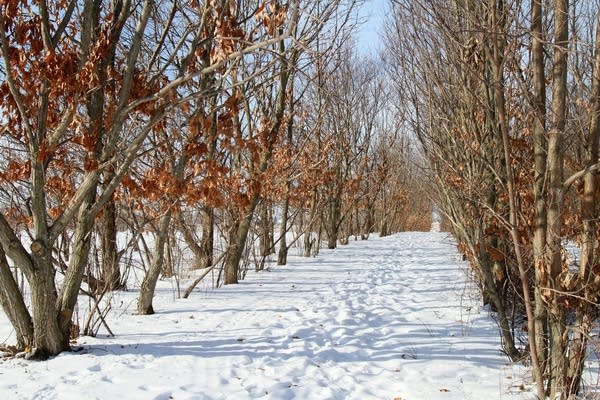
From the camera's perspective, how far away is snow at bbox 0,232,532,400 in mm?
3482

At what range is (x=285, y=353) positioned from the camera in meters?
4.36

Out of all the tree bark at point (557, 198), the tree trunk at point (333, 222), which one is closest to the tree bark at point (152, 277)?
the tree bark at point (557, 198)

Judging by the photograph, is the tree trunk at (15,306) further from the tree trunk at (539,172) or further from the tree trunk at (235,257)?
the tree trunk at (235,257)

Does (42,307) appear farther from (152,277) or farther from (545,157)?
(545,157)

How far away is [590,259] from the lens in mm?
3209

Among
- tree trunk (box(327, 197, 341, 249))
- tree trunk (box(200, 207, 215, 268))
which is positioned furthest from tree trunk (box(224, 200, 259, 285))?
tree trunk (box(327, 197, 341, 249))

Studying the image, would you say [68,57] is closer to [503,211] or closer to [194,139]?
[194,139]

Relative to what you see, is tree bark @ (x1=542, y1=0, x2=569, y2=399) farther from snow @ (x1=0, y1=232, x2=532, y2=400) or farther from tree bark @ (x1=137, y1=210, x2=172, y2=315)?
tree bark @ (x1=137, y1=210, x2=172, y2=315)

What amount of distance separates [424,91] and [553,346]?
8.87ft

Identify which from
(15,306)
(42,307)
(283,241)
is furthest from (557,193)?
(283,241)

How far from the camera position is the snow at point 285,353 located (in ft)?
11.4

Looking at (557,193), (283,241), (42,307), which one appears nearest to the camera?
(557,193)

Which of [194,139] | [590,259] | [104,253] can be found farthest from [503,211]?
[104,253]

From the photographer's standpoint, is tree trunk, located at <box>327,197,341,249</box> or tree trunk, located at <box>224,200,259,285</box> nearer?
tree trunk, located at <box>224,200,259,285</box>
